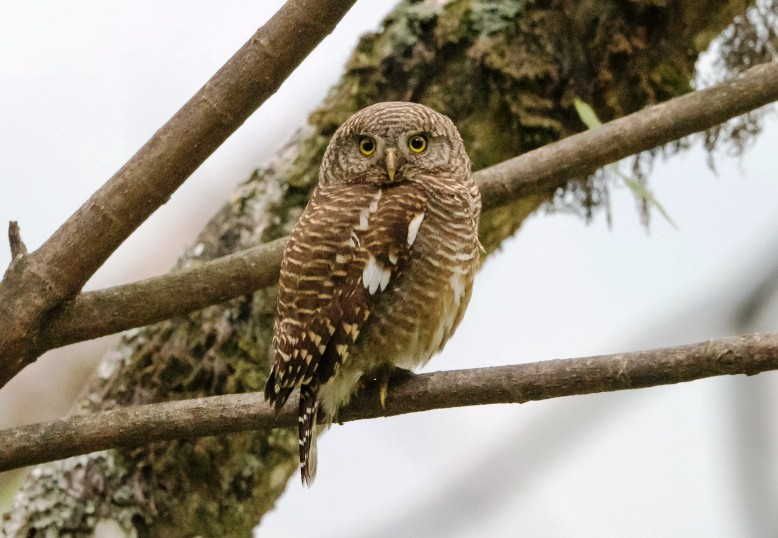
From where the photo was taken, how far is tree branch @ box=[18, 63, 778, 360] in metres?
2.99

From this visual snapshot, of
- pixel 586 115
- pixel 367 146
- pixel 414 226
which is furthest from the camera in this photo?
pixel 586 115

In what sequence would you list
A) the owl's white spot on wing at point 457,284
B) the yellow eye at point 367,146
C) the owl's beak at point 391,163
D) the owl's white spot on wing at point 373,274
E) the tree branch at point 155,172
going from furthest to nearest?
Result: 1. the yellow eye at point 367,146
2. the owl's beak at point 391,163
3. the owl's white spot on wing at point 457,284
4. the owl's white spot on wing at point 373,274
5. the tree branch at point 155,172

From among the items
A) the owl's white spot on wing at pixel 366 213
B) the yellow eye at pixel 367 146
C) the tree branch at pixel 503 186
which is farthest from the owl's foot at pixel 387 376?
the yellow eye at pixel 367 146

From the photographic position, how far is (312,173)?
399cm

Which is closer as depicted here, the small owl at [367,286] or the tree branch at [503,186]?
the small owl at [367,286]

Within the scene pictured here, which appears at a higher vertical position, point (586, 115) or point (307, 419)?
point (586, 115)

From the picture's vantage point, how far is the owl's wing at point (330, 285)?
2.79 meters

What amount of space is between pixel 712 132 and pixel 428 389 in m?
2.70

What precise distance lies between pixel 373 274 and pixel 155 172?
0.63 m

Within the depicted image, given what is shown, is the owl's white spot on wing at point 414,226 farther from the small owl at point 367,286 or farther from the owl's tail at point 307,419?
the owl's tail at point 307,419

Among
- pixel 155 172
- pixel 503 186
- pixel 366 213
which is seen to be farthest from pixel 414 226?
pixel 155 172

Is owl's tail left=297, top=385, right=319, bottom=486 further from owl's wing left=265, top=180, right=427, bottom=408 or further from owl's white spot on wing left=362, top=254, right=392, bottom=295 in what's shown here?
owl's white spot on wing left=362, top=254, right=392, bottom=295

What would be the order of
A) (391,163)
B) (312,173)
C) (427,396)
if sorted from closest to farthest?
(427,396) → (391,163) → (312,173)

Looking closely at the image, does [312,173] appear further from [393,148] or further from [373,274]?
[373,274]
